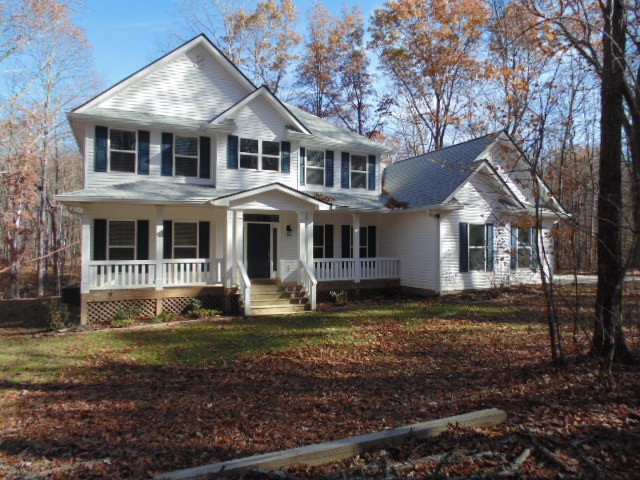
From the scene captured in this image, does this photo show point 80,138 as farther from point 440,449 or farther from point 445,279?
point 440,449

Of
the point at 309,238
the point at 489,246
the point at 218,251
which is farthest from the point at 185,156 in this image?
the point at 489,246

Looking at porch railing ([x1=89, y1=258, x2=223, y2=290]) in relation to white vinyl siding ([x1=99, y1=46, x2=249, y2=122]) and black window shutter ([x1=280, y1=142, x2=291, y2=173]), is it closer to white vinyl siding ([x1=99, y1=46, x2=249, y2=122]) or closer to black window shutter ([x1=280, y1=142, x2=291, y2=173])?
black window shutter ([x1=280, y1=142, x2=291, y2=173])

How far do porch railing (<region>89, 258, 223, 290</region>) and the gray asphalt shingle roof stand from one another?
26.3 ft

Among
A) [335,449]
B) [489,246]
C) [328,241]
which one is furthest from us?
[328,241]

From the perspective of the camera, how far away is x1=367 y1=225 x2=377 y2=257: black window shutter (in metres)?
18.5

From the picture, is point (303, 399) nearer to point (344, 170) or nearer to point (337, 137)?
point (344, 170)

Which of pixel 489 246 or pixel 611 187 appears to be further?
pixel 489 246

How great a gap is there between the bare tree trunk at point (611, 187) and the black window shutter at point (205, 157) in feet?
39.7

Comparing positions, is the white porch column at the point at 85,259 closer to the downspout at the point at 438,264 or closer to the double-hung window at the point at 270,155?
the double-hung window at the point at 270,155

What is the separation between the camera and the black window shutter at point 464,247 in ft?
54.1

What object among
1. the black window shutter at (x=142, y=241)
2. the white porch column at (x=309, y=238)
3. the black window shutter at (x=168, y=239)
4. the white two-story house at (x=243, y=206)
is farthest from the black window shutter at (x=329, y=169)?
the black window shutter at (x=142, y=241)

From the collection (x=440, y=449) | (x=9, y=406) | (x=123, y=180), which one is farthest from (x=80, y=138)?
(x=440, y=449)

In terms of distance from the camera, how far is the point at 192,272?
44.5 feet

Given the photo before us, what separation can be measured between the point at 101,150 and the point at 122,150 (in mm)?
620
